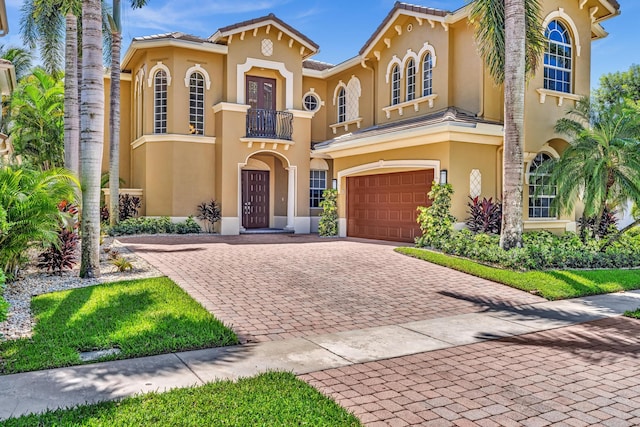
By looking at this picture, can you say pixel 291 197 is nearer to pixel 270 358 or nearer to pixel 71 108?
pixel 71 108

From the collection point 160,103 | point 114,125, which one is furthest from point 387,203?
point 114,125

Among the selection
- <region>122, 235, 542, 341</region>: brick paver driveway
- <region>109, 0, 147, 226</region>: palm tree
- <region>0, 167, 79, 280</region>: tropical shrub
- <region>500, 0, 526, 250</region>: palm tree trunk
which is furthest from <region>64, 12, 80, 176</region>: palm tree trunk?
<region>500, 0, 526, 250</region>: palm tree trunk

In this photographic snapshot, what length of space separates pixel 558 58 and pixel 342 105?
971 centimetres

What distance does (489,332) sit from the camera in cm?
708

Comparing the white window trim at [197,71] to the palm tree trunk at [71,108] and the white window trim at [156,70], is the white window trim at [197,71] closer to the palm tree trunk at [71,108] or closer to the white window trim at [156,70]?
the white window trim at [156,70]

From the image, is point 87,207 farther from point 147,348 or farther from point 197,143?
point 197,143

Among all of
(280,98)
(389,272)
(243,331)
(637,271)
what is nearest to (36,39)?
(280,98)

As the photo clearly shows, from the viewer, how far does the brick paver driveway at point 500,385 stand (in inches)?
169

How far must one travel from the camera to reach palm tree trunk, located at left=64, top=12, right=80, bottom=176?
45.6 ft

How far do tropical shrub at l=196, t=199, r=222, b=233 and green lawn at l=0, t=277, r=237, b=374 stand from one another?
12.2 meters

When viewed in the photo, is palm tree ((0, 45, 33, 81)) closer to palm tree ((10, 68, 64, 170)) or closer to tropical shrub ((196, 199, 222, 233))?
palm tree ((10, 68, 64, 170))

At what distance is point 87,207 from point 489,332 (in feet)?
25.3

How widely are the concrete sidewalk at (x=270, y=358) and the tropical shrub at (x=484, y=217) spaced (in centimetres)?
630

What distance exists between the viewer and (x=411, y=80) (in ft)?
63.5
